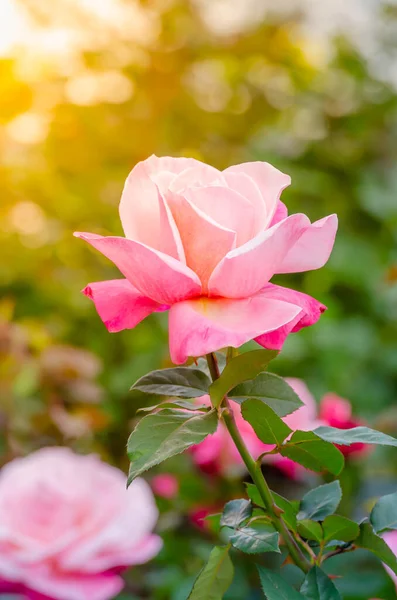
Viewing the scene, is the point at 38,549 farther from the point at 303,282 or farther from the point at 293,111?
the point at 293,111

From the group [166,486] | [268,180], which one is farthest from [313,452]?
[166,486]

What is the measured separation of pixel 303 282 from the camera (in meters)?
1.79

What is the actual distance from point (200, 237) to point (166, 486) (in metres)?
0.72

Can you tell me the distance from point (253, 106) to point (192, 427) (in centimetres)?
208

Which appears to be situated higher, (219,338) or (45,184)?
(219,338)

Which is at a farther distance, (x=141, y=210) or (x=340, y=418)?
(x=340, y=418)

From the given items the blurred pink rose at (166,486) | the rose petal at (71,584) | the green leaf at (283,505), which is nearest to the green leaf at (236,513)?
the green leaf at (283,505)

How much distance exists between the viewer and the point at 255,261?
0.91 ft

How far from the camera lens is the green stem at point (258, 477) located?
0.95 feet

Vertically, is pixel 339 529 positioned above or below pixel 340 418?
above

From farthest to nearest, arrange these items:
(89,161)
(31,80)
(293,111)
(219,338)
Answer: (293,111) < (89,161) < (31,80) < (219,338)

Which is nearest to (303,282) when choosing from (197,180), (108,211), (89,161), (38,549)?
(108,211)

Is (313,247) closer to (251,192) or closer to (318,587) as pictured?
(251,192)

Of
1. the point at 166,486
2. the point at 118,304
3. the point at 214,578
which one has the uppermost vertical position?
the point at 118,304
